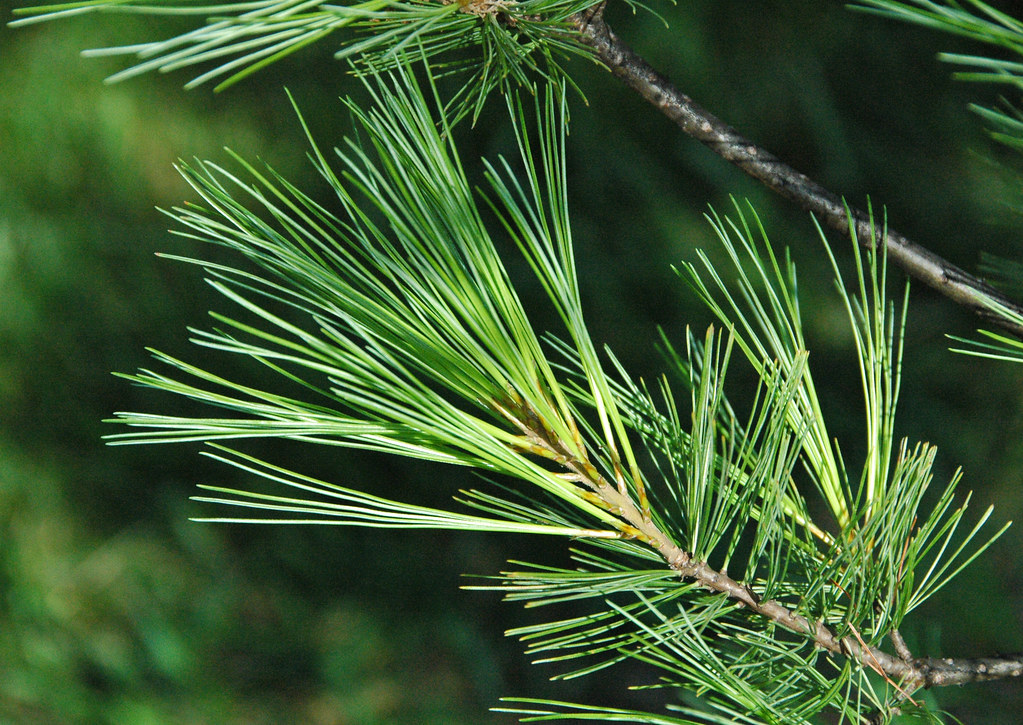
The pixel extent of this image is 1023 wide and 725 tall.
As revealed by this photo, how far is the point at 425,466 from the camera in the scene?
94 centimetres

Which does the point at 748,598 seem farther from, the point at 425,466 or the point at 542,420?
the point at 425,466

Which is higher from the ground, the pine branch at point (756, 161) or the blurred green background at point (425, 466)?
the pine branch at point (756, 161)

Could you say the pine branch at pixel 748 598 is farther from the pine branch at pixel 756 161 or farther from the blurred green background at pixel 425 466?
the blurred green background at pixel 425 466

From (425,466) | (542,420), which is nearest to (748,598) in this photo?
(542,420)

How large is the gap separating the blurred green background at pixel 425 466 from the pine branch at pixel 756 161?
0.57 metres

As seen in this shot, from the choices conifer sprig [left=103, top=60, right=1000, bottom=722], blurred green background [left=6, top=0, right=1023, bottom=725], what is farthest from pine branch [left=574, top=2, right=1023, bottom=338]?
blurred green background [left=6, top=0, right=1023, bottom=725]

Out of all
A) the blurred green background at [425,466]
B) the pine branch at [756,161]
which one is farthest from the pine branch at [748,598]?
the blurred green background at [425,466]

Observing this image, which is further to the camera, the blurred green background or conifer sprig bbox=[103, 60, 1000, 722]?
the blurred green background

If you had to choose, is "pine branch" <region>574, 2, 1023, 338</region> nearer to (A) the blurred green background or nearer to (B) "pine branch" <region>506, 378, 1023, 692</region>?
(B) "pine branch" <region>506, 378, 1023, 692</region>

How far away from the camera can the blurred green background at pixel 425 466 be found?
2.84 feet

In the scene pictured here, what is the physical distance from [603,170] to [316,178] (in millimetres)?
407

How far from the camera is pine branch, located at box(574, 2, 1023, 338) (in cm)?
30

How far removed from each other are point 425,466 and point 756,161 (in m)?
0.70

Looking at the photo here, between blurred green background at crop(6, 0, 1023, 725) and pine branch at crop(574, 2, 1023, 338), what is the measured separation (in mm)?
566
